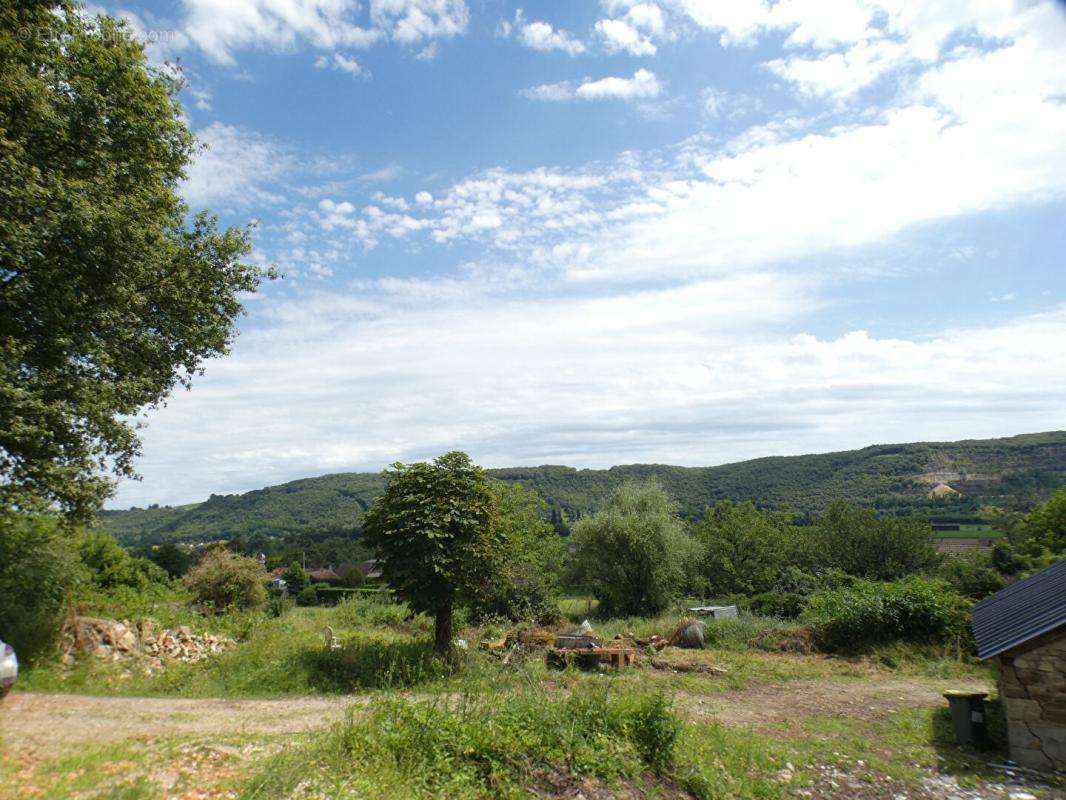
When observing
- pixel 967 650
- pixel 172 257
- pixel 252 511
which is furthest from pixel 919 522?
pixel 252 511

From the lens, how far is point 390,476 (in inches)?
512

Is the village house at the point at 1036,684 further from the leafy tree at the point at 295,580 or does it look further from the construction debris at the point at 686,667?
the leafy tree at the point at 295,580

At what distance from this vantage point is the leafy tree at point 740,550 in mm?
31328

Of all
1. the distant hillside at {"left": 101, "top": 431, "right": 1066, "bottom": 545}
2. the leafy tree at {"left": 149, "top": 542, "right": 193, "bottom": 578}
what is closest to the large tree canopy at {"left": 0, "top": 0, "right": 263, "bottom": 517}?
the leafy tree at {"left": 149, "top": 542, "right": 193, "bottom": 578}

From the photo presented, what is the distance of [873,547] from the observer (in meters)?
30.3

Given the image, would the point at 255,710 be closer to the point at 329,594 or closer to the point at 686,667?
the point at 686,667

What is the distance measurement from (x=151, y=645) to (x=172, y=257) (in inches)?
322

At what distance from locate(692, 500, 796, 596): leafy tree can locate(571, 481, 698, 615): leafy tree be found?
13.2 ft

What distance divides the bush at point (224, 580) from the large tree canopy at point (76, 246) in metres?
Answer: 7.70

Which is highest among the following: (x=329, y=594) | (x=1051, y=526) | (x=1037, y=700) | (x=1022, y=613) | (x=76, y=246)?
(x=76, y=246)

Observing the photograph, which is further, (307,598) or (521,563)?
(307,598)

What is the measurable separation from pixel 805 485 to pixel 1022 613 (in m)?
91.3

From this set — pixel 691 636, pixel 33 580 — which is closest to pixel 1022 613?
pixel 691 636

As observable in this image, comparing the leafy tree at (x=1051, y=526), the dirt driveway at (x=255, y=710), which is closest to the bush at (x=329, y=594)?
the dirt driveway at (x=255, y=710)
